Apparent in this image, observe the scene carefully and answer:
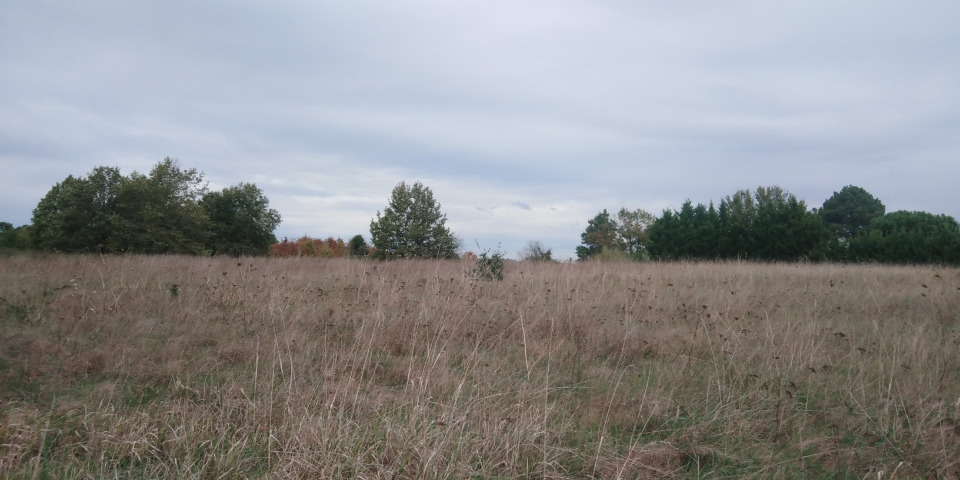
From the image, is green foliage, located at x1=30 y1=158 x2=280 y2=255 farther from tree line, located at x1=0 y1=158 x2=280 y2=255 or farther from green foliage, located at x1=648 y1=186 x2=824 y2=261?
green foliage, located at x1=648 y1=186 x2=824 y2=261

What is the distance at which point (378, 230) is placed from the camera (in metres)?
41.1

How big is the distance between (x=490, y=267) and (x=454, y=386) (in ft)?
23.3

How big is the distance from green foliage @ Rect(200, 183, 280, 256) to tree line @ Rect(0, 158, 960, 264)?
8 cm

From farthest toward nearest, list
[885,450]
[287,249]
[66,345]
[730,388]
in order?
[287,249] → [66,345] → [730,388] → [885,450]

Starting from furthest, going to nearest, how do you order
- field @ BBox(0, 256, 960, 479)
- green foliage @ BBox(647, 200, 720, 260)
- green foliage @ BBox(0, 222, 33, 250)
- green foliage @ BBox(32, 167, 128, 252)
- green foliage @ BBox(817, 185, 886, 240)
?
green foliage @ BBox(817, 185, 886, 240) → green foliage @ BBox(647, 200, 720, 260) → green foliage @ BBox(32, 167, 128, 252) → green foliage @ BBox(0, 222, 33, 250) → field @ BBox(0, 256, 960, 479)

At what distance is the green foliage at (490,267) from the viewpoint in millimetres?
11177

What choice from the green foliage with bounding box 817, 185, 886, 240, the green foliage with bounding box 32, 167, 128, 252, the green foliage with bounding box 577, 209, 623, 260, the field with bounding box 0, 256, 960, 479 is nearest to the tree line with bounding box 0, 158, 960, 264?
the green foliage with bounding box 32, 167, 128, 252

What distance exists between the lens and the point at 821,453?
11.8ft

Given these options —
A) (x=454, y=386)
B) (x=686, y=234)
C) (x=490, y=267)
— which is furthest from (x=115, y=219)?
(x=686, y=234)

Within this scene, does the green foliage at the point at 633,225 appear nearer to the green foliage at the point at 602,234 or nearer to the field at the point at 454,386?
the green foliage at the point at 602,234

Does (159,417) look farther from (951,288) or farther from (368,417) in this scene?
(951,288)

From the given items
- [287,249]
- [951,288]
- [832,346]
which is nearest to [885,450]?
[832,346]

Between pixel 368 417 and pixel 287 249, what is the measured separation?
5205 centimetres

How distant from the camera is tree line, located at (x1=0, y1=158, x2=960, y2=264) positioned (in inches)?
966
